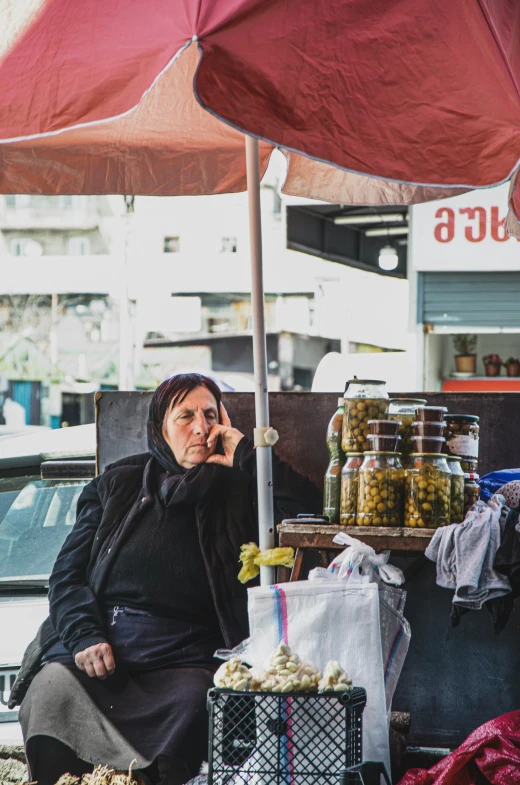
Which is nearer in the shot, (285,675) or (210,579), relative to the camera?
(285,675)

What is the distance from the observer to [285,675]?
250 cm

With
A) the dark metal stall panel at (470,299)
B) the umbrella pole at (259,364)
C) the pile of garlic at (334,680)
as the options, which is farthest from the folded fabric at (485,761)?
the dark metal stall panel at (470,299)

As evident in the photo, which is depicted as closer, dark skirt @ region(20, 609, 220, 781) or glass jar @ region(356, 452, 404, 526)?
glass jar @ region(356, 452, 404, 526)

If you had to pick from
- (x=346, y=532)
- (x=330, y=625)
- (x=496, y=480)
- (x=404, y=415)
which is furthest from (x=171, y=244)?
(x=330, y=625)

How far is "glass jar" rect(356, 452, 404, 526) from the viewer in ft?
9.39

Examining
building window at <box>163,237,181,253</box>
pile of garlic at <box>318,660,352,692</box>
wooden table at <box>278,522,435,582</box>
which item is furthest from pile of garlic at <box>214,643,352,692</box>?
building window at <box>163,237,181,253</box>

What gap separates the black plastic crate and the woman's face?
4.01 feet

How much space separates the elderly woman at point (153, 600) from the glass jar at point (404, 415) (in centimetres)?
65

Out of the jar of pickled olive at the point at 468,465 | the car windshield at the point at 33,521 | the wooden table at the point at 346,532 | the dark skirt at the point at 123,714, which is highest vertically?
the jar of pickled olive at the point at 468,465

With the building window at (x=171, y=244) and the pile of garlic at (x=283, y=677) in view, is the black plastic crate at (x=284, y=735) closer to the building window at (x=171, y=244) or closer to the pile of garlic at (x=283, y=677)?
the pile of garlic at (x=283, y=677)

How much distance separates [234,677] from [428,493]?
81 centimetres

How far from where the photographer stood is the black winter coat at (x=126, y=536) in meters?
3.37

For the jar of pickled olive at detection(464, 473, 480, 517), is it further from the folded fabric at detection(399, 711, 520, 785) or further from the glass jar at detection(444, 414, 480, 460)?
the folded fabric at detection(399, 711, 520, 785)

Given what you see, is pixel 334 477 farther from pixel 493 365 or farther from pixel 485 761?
pixel 493 365
